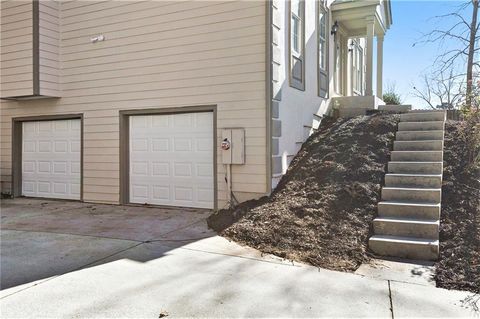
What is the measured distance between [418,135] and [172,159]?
15.6 ft

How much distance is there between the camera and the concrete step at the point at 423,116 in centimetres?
781

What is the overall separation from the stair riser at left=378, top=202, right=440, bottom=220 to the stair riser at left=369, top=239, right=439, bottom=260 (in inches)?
27.8

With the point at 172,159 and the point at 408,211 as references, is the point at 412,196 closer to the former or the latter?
the point at 408,211

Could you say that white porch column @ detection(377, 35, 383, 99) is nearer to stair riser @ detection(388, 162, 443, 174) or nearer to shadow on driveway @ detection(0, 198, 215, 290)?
stair riser @ detection(388, 162, 443, 174)

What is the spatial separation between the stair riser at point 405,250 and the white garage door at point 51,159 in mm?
6860

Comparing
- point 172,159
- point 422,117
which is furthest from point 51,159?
point 422,117

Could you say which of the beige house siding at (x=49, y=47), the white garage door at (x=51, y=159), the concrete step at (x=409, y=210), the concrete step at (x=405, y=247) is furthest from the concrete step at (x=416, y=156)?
the beige house siding at (x=49, y=47)

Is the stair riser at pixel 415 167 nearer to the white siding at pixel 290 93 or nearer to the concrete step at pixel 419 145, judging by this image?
the concrete step at pixel 419 145

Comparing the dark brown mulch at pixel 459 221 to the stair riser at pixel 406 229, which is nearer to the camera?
the dark brown mulch at pixel 459 221

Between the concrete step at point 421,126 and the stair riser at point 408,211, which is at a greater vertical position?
the concrete step at point 421,126

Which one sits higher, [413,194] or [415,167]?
[415,167]

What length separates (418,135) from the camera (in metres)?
7.26

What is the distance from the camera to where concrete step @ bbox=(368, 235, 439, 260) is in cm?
459

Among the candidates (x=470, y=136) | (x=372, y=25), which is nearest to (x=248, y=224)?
(x=470, y=136)
